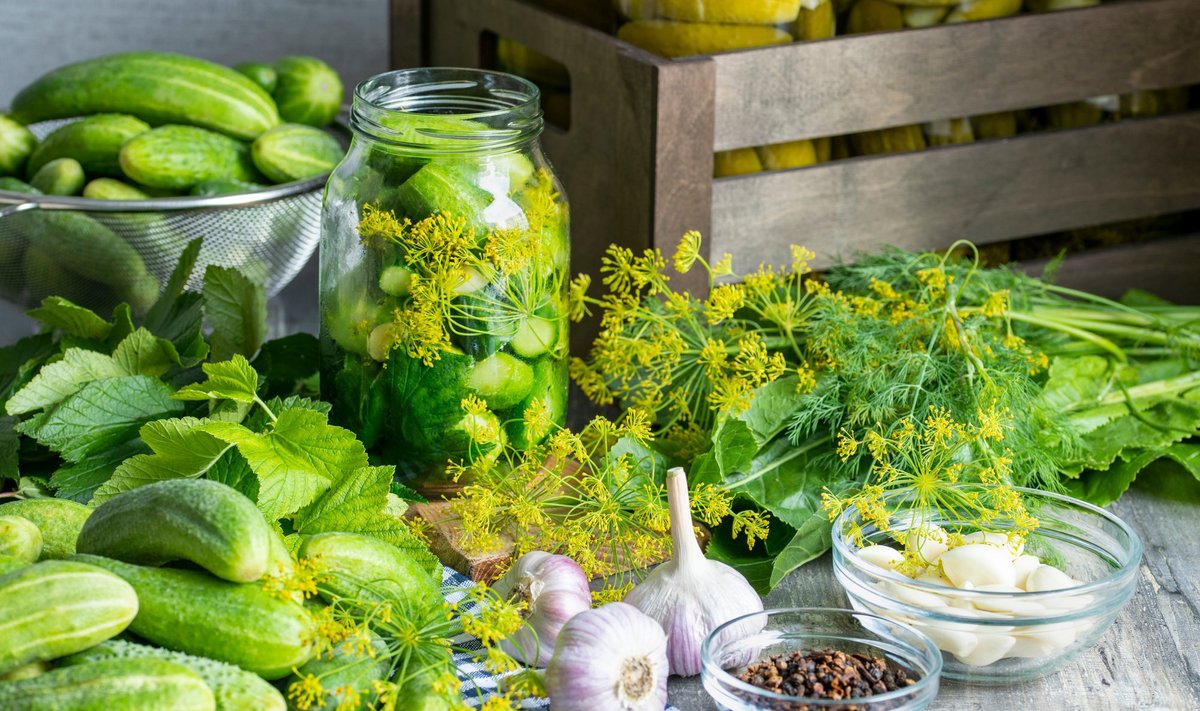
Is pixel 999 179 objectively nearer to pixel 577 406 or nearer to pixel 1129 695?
pixel 577 406

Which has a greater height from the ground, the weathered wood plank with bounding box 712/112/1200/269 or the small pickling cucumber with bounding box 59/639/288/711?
the weathered wood plank with bounding box 712/112/1200/269

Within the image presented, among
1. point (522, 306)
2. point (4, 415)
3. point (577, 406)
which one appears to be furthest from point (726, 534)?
point (4, 415)

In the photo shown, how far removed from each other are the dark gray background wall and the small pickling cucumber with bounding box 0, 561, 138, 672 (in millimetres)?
993

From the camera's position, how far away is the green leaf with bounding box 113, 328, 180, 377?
43.2 inches

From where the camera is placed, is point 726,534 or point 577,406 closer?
point 726,534

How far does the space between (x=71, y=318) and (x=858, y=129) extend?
2.63 feet

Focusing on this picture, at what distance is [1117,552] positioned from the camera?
974 millimetres

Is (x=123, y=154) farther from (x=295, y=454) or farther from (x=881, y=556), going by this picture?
(x=881, y=556)

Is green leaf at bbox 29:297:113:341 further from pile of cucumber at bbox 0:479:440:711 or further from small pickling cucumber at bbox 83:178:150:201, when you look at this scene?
pile of cucumber at bbox 0:479:440:711

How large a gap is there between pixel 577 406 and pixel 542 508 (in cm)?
38

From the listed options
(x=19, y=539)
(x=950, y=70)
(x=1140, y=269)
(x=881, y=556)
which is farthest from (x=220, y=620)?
(x=1140, y=269)

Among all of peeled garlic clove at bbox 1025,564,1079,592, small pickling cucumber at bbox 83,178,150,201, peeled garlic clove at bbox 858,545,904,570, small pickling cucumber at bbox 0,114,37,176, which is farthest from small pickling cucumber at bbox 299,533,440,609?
small pickling cucumber at bbox 0,114,37,176

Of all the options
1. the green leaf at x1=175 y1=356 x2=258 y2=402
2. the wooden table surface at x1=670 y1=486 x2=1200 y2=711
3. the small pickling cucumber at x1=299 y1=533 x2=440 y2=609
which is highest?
the green leaf at x1=175 y1=356 x2=258 y2=402

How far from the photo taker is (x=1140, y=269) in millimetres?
1589
